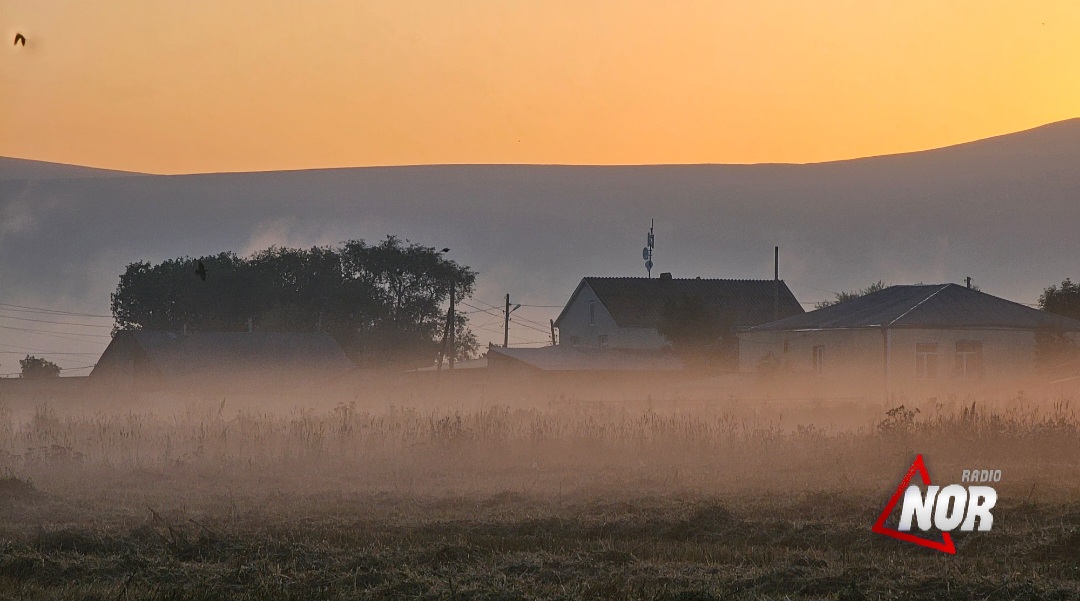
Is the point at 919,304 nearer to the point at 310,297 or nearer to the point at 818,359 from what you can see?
the point at 818,359

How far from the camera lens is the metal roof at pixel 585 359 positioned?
67812mm

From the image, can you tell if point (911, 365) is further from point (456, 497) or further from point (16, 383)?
point (16, 383)

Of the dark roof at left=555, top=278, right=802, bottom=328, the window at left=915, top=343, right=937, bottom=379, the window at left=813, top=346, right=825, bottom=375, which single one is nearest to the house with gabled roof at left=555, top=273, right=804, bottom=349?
the dark roof at left=555, top=278, right=802, bottom=328

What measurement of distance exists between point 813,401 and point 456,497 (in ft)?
84.0

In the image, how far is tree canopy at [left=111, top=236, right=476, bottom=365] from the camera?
10588 centimetres

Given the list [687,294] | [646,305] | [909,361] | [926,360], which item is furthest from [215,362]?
[926,360]

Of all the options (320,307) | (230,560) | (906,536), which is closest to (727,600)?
(906,536)

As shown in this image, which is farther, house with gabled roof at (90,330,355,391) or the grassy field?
house with gabled roof at (90,330,355,391)

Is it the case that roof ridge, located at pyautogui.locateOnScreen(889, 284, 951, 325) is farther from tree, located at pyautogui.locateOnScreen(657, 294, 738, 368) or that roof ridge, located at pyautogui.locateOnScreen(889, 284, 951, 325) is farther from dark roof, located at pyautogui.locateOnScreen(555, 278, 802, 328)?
dark roof, located at pyautogui.locateOnScreen(555, 278, 802, 328)

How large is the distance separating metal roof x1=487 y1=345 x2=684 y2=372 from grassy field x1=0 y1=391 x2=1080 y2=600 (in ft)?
104

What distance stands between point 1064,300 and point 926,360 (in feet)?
60.8

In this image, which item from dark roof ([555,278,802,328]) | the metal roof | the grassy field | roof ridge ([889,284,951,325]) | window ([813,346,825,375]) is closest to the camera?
the grassy field

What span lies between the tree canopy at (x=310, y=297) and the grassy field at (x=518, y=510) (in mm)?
70033

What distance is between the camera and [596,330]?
84750mm
